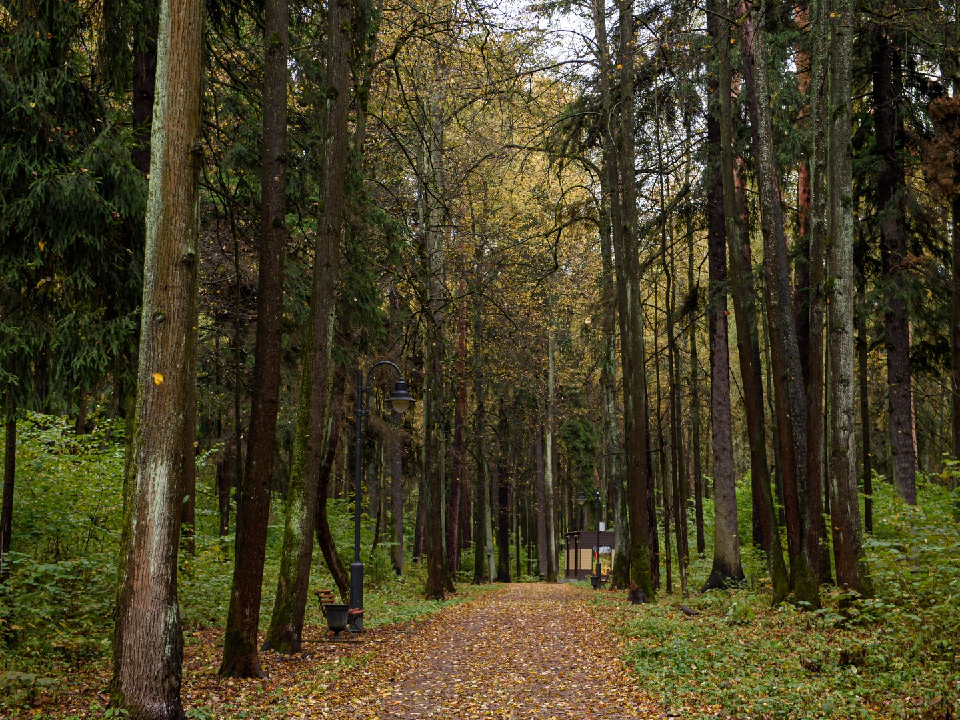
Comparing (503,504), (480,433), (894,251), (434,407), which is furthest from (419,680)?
(503,504)

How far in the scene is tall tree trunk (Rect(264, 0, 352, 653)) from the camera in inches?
393

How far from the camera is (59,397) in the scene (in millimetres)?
8500

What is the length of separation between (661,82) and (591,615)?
1185cm

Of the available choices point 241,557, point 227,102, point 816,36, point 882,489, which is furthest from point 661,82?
point 241,557

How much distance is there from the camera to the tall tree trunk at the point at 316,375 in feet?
32.8

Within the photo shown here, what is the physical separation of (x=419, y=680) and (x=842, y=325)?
7013 mm

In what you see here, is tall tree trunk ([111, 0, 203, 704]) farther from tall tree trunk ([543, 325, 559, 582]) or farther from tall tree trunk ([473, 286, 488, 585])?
tall tree trunk ([543, 325, 559, 582])

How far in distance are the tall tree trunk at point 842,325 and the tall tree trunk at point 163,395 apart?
7853 millimetres

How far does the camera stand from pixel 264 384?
8.90m

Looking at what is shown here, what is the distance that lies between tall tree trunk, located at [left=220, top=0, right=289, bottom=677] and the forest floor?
57 centimetres

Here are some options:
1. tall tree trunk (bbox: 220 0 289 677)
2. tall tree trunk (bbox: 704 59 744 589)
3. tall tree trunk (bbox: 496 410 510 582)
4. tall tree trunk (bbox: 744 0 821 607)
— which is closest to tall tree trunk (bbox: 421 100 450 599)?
tall tree trunk (bbox: 704 59 744 589)

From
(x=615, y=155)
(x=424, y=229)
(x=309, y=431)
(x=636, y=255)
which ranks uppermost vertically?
(x=615, y=155)

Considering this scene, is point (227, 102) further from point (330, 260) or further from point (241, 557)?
point (241, 557)

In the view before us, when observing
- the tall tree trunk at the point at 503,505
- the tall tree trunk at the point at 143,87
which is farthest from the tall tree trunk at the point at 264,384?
the tall tree trunk at the point at 503,505
